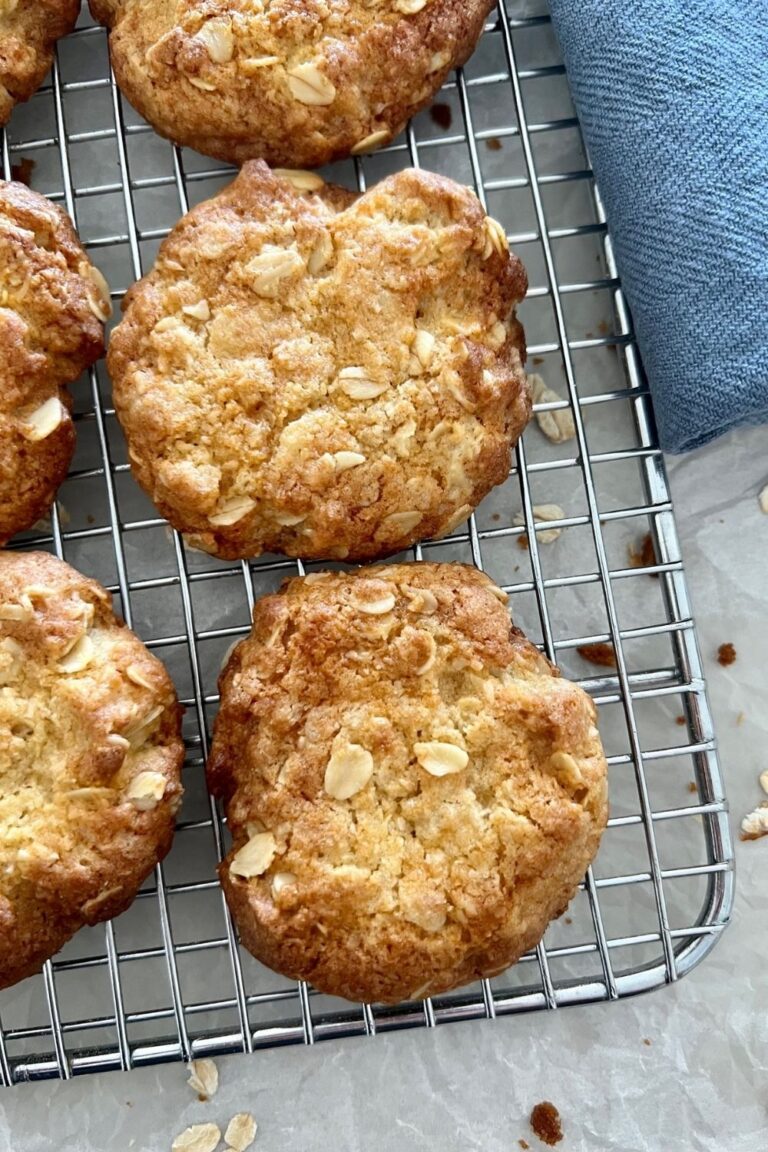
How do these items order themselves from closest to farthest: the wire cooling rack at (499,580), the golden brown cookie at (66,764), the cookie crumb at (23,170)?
the golden brown cookie at (66,764), the wire cooling rack at (499,580), the cookie crumb at (23,170)

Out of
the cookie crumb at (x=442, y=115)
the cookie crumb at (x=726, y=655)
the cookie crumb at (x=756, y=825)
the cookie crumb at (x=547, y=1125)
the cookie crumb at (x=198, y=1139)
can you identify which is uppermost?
the cookie crumb at (x=442, y=115)

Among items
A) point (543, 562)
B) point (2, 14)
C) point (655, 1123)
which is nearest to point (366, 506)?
point (543, 562)

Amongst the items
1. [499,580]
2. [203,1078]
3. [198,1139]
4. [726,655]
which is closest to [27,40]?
[499,580]

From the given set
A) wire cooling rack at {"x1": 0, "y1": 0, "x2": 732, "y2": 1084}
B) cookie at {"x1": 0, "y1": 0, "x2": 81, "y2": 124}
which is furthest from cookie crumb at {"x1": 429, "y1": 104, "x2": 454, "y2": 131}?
cookie at {"x1": 0, "y1": 0, "x2": 81, "y2": 124}

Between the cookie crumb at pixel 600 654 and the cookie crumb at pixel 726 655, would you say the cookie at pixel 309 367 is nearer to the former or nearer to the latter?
the cookie crumb at pixel 600 654

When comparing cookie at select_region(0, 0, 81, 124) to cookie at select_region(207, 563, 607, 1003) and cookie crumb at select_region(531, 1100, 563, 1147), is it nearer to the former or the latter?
cookie at select_region(207, 563, 607, 1003)

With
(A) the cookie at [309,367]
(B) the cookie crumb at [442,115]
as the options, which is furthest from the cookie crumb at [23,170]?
(B) the cookie crumb at [442,115]

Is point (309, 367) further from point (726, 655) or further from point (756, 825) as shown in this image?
point (756, 825)

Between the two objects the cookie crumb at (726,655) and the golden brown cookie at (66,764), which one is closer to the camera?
the golden brown cookie at (66,764)
